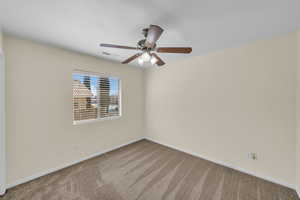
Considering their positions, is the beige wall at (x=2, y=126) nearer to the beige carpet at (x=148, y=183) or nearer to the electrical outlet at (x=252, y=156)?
the beige carpet at (x=148, y=183)

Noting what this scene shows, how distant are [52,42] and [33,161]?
79.7 inches

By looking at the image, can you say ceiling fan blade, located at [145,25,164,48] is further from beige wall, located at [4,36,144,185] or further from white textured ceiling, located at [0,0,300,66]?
beige wall, located at [4,36,144,185]

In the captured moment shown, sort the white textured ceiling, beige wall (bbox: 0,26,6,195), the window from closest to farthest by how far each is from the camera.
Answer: the white textured ceiling < beige wall (bbox: 0,26,6,195) < the window

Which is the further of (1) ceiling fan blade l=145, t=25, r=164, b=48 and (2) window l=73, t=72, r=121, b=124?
(2) window l=73, t=72, r=121, b=124

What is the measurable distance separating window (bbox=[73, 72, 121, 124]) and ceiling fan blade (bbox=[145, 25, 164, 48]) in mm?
1854

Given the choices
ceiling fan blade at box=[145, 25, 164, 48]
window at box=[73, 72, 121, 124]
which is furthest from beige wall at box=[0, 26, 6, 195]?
ceiling fan blade at box=[145, 25, 164, 48]

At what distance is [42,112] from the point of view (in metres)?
1.98

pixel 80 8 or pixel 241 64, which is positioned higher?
pixel 80 8

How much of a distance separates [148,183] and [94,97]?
216 centimetres

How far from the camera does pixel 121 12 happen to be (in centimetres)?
129

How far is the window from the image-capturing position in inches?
97.9

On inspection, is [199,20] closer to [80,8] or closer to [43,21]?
[80,8]

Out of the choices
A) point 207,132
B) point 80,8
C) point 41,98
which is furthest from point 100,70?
point 207,132

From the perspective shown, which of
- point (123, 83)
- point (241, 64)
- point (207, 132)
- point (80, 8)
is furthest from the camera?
point (123, 83)
